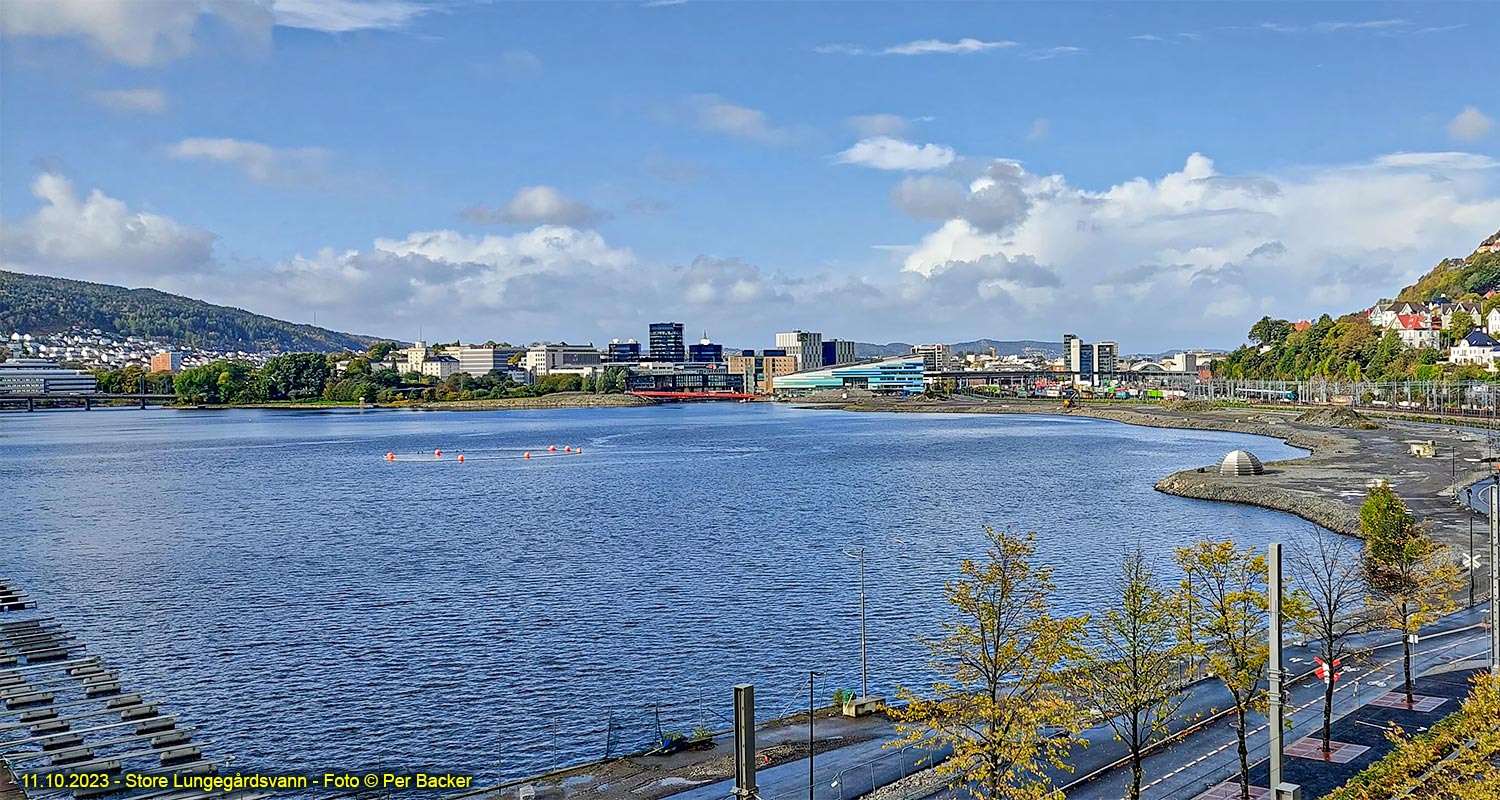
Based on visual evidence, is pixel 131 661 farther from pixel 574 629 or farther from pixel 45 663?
pixel 574 629

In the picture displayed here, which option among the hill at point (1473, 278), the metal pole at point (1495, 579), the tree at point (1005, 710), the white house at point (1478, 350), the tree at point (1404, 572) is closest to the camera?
the tree at point (1005, 710)

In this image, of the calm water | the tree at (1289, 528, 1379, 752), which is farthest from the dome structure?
the tree at (1289, 528, 1379, 752)

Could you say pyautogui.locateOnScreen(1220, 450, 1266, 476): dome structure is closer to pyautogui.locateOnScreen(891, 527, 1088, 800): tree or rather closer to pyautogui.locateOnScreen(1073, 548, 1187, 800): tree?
pyautogui.locateOnScreen(1073, 548, 1187, 800): tree

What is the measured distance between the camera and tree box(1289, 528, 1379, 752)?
22938 millimetres

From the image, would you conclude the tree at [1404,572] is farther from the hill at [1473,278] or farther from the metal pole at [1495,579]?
the hill at [1473,278]

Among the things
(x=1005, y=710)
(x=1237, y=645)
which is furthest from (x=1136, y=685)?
(x=1005, y=710)

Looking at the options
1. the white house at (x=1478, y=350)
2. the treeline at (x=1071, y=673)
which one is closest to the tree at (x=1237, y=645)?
the treeline at (x=1071, y=673)

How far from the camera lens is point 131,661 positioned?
3128 cm

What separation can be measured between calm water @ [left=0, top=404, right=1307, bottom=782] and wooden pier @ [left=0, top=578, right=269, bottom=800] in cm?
90

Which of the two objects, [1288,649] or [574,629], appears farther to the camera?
[574,629]

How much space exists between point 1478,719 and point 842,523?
41131mm

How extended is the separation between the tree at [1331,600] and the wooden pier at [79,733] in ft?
63.2

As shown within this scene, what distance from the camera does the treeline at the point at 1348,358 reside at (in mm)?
138250

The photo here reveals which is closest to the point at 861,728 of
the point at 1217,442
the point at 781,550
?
the point at 781,550
